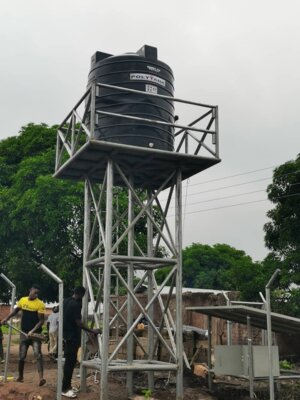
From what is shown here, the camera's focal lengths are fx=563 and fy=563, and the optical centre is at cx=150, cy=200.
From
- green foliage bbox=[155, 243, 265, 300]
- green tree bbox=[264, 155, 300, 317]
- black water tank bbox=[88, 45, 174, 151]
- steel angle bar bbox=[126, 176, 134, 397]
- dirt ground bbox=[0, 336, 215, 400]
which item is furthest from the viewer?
green foliage bbox=[155, 243, 265, 300]

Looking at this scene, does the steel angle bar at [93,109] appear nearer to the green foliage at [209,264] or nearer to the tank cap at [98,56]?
the tank cap at [98,56]

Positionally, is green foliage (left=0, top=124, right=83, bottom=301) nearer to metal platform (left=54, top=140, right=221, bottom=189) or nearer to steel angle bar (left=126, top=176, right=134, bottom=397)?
metal platform (left=54, top=140, right=221, bottom=189)

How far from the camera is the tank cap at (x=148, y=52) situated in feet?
36.4

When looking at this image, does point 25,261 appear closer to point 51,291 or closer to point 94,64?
point 51,291

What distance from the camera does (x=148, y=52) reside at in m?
11.2

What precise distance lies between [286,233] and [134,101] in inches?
539

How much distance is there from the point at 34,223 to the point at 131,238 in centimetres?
772

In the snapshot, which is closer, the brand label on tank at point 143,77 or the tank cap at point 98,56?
the brand label on tank at point 143,77

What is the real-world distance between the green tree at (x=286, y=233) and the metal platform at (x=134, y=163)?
11.6 meters

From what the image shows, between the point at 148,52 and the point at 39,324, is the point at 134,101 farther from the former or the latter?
the point at 39,324

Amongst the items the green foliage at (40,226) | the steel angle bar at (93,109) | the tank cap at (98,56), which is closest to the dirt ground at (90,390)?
the steel angle bar at (93,109)

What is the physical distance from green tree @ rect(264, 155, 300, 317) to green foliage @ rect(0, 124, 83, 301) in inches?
339

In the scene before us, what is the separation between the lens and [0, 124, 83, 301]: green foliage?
59.5 ft

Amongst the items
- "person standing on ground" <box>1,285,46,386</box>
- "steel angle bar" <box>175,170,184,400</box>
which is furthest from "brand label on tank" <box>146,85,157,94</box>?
"person standing on ground" <box>1,285,46,386</box>
